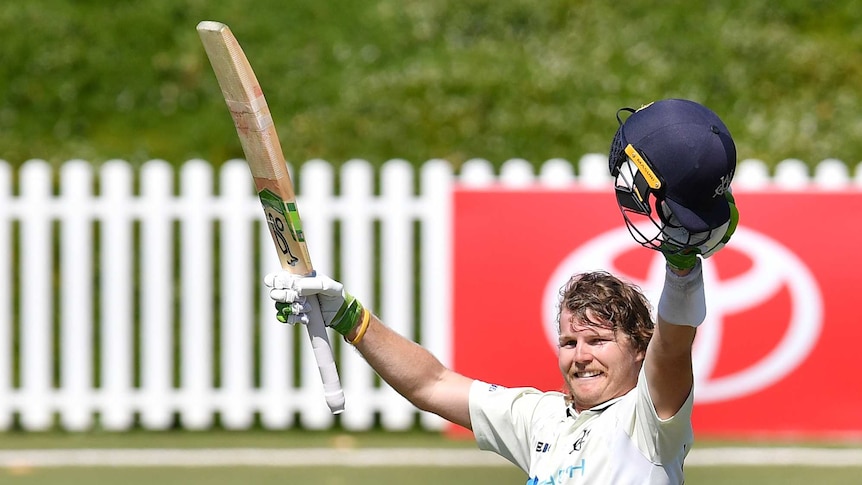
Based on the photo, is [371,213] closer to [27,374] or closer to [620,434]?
[27,374]

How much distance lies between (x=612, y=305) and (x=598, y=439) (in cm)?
31

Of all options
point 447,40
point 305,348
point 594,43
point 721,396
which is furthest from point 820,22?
point 305,348

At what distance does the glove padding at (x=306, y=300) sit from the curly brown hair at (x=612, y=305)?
1.77 ft

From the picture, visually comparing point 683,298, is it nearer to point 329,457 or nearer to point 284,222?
point 284,222

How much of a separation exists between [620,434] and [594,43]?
8.42 m

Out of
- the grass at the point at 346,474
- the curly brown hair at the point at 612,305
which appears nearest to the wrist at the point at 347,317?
the curly brown hair at the point at 612,305

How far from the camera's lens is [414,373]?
3412 mm

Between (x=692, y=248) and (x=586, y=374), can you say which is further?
(x=586, y=374)

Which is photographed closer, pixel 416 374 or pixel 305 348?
pixel 416 374

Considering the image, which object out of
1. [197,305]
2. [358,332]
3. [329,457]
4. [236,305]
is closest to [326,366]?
[358,332]

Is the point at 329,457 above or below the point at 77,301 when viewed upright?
below

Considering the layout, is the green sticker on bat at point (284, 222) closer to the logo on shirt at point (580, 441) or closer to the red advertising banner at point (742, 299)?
the logo on shirt at point (580, 441)

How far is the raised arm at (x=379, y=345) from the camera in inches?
127

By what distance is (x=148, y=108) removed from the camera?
10.9 metres
